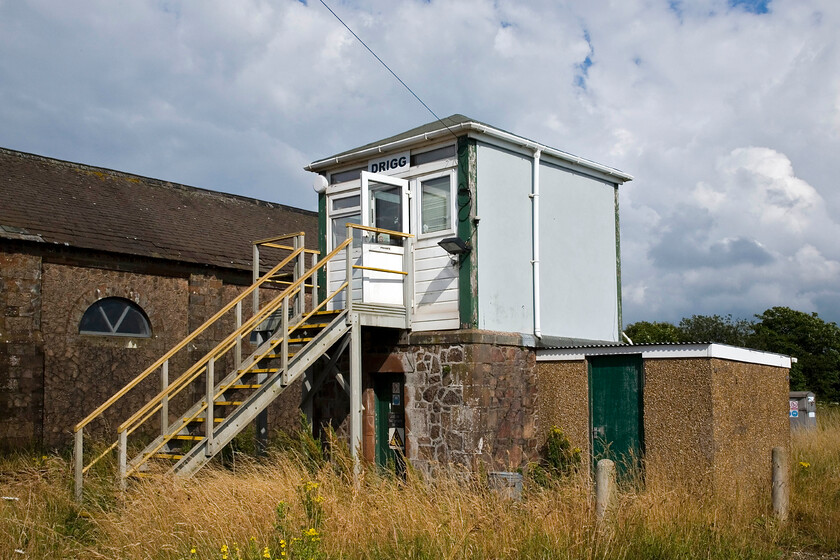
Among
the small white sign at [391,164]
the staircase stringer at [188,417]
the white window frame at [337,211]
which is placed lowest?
the staircase stringer at [188,417]

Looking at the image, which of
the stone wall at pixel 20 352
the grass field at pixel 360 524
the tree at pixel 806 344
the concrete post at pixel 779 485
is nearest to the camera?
the grass field at pixel 360 524

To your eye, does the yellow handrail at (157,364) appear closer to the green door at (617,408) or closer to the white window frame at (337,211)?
the white window frame at (337,211)

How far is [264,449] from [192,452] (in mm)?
3405

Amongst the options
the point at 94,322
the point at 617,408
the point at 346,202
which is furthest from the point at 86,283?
the point at 617,408

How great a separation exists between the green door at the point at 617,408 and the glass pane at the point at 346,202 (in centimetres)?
471

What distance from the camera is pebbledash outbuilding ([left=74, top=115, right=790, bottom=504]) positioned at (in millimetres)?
11656

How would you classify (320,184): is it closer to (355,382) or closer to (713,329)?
(355,382)

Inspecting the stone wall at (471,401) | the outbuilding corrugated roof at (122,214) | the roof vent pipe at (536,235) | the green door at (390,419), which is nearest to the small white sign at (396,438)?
the green door at (390,419)

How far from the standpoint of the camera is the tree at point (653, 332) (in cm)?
3869

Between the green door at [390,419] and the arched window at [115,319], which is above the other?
the arched window at [115,319]

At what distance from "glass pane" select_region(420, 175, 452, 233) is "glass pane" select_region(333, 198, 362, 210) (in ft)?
4.20

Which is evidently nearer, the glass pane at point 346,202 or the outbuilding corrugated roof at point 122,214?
the glass pane at point 346,202

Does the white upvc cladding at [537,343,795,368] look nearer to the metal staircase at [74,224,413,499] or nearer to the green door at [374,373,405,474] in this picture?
the green door at [374,373,405,474]

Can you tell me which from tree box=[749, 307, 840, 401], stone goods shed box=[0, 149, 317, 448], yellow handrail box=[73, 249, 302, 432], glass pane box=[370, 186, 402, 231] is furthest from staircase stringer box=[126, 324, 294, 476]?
tree box=[749, 307, 840, 401]
